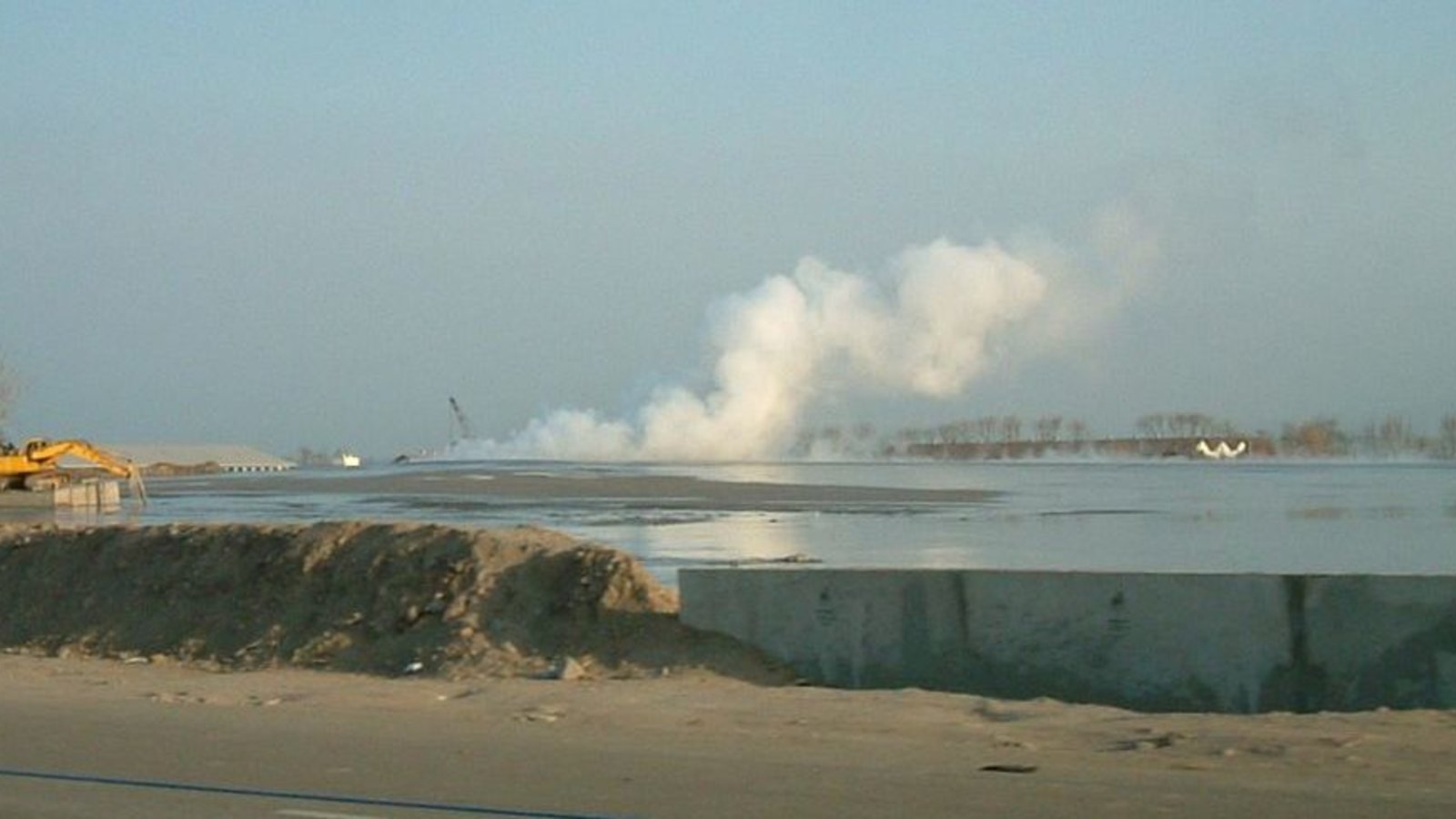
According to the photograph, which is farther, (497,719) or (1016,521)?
(1016,521)

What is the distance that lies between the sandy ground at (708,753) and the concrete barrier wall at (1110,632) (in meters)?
1.30

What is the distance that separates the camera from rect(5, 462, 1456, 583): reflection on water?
30.7m

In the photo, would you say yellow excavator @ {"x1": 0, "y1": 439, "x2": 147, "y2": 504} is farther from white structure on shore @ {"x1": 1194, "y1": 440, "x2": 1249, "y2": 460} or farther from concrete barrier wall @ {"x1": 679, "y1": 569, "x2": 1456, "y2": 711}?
white structure on shore @ {"x1": 1194, "y1": 440, "x2": 1249, "y2": 460}

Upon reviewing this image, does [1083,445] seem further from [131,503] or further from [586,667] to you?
[586,667]

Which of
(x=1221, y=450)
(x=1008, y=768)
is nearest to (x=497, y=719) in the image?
(x=1008, y=768)

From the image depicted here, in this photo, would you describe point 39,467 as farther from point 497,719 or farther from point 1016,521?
point 497,719

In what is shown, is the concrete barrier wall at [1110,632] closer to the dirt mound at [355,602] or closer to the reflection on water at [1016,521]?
the dirt mound at [355,602]

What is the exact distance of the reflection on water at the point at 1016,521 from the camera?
3070 cm

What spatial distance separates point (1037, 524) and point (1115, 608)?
24.0 m

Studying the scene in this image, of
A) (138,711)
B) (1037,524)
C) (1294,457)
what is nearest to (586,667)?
(138,711)

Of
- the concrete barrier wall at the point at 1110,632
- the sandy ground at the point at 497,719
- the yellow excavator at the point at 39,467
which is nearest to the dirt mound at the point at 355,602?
the sandy ground at the point at 497,719

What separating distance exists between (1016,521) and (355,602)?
23.5 metres

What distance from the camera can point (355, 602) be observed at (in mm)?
22828

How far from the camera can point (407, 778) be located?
12.1 m
